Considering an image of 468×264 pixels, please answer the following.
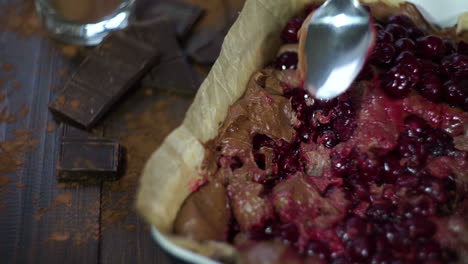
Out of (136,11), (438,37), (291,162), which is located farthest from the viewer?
(136,11)

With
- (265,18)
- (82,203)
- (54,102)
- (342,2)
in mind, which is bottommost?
(82,203)

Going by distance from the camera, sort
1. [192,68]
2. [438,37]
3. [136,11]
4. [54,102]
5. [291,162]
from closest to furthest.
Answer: [291,162] < [438,37] < [54,102] < [192,68] < [136,11]

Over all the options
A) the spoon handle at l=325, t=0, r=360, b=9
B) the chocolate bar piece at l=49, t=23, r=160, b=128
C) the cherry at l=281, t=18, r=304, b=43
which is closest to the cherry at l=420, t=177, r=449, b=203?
the spoon handle at l=325, t=0, r=360, b=9

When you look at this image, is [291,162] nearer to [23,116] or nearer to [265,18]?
[265,18]

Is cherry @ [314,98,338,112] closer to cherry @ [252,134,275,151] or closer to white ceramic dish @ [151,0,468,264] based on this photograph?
cherry @ [252,134,275,151]

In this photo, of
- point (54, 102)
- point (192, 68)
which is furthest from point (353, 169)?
point (54, 102)

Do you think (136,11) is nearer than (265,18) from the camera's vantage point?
No
